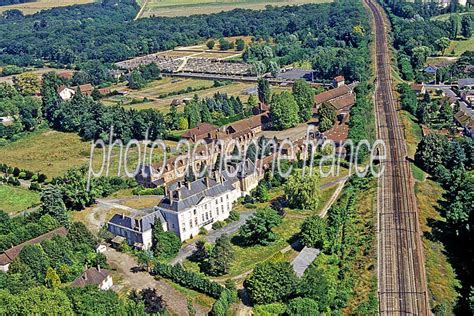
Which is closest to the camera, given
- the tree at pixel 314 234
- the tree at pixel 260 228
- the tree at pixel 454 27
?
the tree at pixel 314 234

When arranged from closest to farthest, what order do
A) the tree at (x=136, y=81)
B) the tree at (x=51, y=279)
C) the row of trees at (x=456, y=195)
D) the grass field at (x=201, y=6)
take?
1. the tree at (x=51, y=279)
2. the row of trees at (x=456, y=195)
3. the tree at (x=136, y=81)
4. the grass field at (x=201, y=6)

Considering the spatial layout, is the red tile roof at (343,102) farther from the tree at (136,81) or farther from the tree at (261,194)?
the tree at (136,81)

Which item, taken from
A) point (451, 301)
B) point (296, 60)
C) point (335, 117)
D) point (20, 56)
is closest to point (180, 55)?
point (296, 60)

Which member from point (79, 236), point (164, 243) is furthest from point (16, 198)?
point (164, 243)

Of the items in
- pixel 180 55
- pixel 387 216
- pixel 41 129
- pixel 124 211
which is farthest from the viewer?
pixel 180 55

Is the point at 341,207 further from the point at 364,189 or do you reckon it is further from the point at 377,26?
the point at 377,26

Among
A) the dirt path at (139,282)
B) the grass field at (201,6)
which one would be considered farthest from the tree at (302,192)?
the grass field at (201,6)

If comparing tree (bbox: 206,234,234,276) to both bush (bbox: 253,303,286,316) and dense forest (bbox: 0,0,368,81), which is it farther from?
dense forest (bbox: 0,0,368,81)
